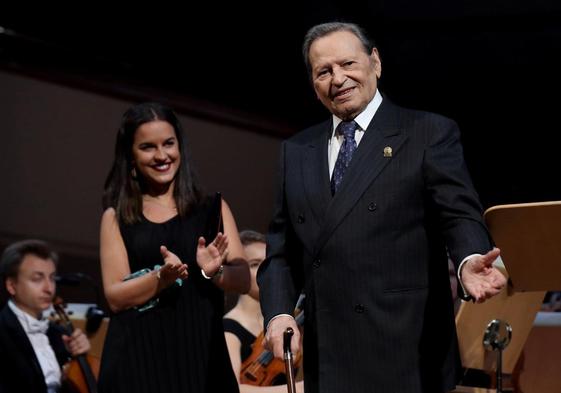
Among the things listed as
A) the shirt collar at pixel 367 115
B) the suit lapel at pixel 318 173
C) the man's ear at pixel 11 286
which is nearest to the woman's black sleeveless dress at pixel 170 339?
the suit lapel at pixel 318 173

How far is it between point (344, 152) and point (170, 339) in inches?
33.1

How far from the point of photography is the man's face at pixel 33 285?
5.01 m

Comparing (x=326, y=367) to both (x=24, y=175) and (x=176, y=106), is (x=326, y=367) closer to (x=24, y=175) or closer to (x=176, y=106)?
(x=24, y=175)

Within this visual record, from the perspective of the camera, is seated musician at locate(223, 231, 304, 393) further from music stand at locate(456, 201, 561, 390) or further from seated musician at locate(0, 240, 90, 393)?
music stand at locate(456, 201, 561, 390)

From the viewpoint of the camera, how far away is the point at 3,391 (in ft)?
15.1

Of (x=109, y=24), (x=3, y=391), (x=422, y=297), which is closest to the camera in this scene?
(x=422, y=297)

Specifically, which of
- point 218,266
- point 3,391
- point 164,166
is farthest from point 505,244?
point 3,391

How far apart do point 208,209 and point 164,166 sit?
193mm

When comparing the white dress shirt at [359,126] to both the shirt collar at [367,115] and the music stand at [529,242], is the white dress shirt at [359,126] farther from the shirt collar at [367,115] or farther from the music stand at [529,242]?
the music stand at [529,242]

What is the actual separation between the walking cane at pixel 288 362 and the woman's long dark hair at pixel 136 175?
82cm

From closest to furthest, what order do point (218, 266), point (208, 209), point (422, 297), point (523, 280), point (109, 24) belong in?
point (422, 297) → point (523, 280) → point (218, 266) → point (208, 209) → point (109, 24)

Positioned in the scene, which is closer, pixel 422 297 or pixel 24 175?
pixel 422 297

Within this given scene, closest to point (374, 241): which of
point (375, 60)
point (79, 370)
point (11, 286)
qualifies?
point (375, 60)

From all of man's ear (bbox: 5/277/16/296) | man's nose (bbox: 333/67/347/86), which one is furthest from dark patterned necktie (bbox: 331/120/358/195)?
man's ear (bbox: 5/277/16/296)
